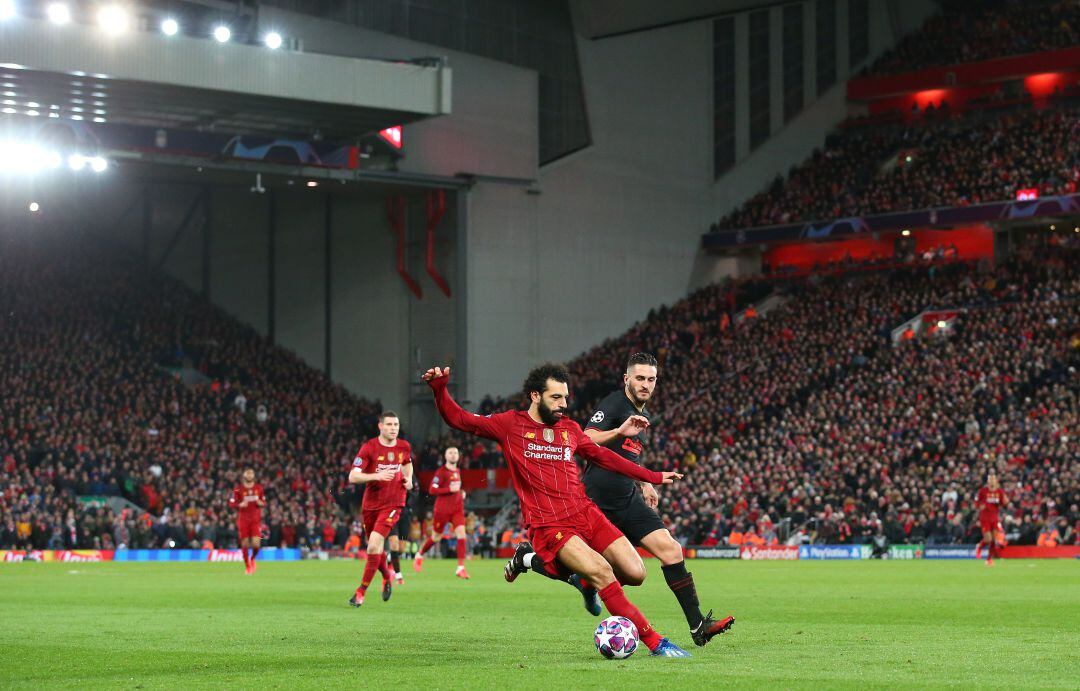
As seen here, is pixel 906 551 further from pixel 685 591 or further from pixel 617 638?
pixel 617 638

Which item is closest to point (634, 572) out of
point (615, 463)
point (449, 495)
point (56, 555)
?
point (615, 463)

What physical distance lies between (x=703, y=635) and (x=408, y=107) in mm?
36983

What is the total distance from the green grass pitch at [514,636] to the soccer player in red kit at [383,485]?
25.4 inches

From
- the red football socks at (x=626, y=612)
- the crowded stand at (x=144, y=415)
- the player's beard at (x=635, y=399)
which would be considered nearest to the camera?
the red football socks at (x=626, y=612)

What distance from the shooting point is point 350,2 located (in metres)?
52.6

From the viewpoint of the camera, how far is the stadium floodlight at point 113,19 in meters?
42.7

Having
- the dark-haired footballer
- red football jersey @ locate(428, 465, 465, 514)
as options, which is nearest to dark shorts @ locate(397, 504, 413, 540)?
red football jersey @ locate(428, 465, 465, 514)

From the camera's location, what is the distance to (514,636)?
13914 mm

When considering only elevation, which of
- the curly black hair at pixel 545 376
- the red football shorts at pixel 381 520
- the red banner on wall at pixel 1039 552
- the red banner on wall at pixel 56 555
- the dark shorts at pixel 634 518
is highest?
the curly black hair at pixel 545 376

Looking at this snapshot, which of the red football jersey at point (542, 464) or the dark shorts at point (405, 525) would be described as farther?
the dark shorts at point (405, 525)

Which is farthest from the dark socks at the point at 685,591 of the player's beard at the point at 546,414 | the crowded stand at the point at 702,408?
the crowded stand at the point at 702,408

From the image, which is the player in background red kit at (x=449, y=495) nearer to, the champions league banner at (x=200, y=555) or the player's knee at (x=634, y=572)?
the champions league banner at (x=200, y=555)

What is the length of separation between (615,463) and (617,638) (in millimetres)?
1505

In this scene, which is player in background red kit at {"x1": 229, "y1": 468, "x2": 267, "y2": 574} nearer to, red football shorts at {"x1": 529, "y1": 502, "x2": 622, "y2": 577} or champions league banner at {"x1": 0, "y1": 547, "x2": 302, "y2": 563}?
champions league banner at {"x1": 0, "y1": 547, "x2": 302, "y2": 563}
